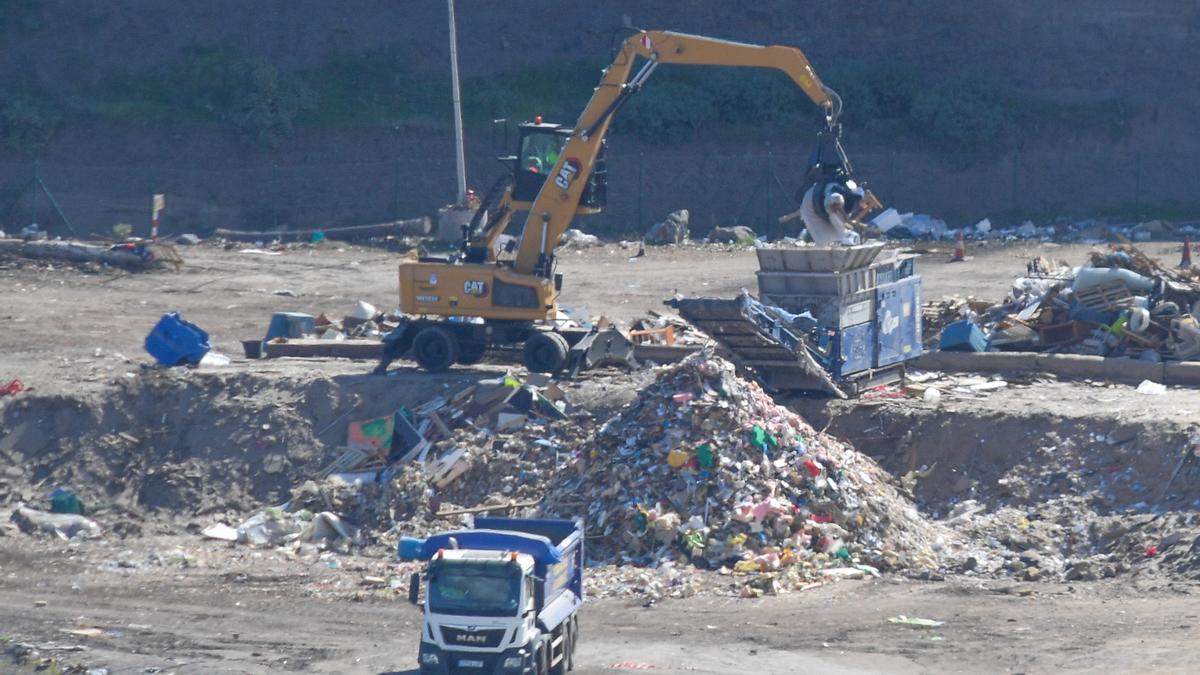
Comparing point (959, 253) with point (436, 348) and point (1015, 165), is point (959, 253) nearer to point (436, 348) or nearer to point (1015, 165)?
point (1015, 165)

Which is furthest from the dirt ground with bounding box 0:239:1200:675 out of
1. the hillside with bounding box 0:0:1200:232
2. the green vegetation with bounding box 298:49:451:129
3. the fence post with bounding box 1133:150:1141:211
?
the fence post with bounding box 1133:150:1141:211

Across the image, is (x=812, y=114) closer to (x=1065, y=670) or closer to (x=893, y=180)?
(x=893, y=180)

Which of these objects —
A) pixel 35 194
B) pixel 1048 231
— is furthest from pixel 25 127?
pixel 1048 231

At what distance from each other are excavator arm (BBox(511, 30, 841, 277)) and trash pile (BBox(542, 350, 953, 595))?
306cm

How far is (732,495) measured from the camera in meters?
14.5

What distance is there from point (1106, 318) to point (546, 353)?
662 centimetres

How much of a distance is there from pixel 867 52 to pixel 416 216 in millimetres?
12639

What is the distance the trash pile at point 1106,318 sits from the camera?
1848cm

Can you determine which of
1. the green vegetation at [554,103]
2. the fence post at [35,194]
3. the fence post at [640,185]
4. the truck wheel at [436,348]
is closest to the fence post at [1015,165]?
the green vegetation at [554,103]

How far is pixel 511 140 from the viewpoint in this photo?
35062mm

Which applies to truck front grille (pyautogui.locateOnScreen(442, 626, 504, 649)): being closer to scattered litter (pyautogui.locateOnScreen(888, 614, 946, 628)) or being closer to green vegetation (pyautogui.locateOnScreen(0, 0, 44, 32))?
scattered litter (pyautogui.locateOnScreen(888, 614, 946, 628))

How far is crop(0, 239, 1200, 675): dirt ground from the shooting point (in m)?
11.8

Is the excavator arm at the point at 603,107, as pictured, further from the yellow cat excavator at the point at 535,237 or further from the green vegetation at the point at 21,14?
the green vegetation at the point at 21,14

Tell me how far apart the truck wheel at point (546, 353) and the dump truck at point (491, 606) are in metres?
6.79
